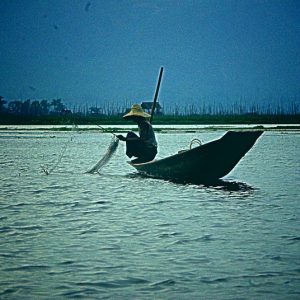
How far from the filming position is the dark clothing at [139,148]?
11328 millimetres

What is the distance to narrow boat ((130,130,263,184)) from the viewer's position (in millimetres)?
9812

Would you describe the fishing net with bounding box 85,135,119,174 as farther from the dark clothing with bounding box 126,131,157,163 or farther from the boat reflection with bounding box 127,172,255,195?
the boat reflection with bounding box 127,172,255,195

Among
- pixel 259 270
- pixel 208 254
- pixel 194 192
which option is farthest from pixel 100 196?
pixel 259 270

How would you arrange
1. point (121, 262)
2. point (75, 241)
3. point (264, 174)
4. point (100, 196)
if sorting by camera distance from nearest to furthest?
point (121, 262)
point (75, 241)
point (100, 196)
point (264, 174)

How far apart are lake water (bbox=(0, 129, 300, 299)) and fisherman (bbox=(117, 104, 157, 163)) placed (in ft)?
5.44

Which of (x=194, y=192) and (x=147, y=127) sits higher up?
(x=147, y=127)

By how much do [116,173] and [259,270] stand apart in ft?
28.6

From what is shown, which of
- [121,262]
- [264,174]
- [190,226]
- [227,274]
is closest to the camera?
[227,274]

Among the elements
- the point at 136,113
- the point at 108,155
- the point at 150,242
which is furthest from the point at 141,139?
the point at 150,242

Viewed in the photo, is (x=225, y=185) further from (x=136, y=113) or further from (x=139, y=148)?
(x=136, y=113)

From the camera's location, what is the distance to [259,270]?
168 inches

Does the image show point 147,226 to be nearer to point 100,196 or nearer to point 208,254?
point 208,254

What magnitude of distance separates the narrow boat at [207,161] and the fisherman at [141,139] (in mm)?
331

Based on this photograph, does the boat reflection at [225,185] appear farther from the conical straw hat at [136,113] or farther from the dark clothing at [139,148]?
the conical straw hat at [136,113]
